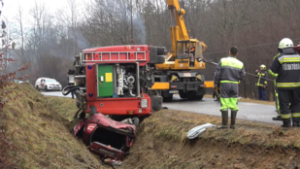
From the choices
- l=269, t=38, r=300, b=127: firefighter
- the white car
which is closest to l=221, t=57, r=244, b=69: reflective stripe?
l=269, t=38, r=300, b=127: firefighter

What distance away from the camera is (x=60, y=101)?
17609mm

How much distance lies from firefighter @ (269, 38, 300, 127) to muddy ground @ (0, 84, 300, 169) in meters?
0.40

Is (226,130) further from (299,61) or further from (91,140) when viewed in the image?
(91,140)

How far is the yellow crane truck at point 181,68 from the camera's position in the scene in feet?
51.5

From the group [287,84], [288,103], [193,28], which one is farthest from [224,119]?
[193,28]

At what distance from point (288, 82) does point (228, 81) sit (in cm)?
107

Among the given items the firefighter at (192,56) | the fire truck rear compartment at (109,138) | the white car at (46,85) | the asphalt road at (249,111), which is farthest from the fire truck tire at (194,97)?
the white car at (46,85)

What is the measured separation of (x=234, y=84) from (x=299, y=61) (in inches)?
48.5

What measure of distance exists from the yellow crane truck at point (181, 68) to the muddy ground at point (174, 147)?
6841 mm

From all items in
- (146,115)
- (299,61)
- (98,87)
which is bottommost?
(146,115)

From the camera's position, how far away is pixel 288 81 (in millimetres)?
6270

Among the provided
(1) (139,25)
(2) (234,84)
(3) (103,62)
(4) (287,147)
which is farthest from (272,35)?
(4) (287,147)

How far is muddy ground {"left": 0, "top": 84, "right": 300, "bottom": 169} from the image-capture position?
505 cm

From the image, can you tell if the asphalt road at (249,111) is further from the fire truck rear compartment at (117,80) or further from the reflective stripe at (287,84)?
the fire truck rear compartment at (117,80)
